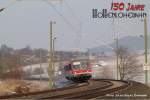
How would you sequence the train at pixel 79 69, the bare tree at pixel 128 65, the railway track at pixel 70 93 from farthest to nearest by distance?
the bare tree at pixel 128 65 → the train at pixel 79 69 → the railway track at pixel 70 93

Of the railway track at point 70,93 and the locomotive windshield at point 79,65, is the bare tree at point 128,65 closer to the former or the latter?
the locomotive windshield at point 79,65

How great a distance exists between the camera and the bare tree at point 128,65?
290 feet

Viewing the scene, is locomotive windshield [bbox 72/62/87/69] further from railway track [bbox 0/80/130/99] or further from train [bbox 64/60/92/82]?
railway track [bbox 0/80/130/99]

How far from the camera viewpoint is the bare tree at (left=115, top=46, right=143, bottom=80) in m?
88.5

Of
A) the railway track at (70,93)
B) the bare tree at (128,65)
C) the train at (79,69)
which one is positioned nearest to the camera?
the railway track at (70,93)

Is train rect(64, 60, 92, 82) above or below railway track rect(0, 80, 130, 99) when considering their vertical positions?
above

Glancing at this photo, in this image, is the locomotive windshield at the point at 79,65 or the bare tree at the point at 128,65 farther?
the bare tree at the point at 128,65

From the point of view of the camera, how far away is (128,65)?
306 ft

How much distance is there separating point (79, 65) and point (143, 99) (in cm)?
3000

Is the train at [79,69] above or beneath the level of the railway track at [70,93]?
above

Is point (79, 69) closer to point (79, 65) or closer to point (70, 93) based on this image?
point (79, 65)

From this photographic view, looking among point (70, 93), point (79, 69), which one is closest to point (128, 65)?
point (79, 69)

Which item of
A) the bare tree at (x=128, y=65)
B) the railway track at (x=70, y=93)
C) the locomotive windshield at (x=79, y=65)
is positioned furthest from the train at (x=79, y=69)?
the bare tree at (x=128, y=65)

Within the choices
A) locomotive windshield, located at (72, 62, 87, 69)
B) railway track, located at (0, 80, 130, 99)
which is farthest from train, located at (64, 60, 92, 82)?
railway track, located at (0, 80, 130, 99)
